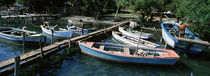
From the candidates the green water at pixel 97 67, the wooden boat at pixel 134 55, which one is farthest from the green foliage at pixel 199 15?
the wooden boat at pixel 134 55

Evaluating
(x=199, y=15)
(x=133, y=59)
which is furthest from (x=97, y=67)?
(x=199, y=15)

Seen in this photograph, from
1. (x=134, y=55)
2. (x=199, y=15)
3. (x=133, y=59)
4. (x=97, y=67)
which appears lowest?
(x=97, y=67)

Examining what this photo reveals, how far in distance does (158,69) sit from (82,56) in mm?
7931

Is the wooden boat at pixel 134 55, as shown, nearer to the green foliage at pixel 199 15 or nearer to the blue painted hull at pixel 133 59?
the blue painted hull at pixel 133 59

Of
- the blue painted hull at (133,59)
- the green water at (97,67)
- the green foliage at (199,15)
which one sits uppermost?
the green foliage at (199,15)

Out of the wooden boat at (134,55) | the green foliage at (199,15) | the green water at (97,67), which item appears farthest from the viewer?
the green foliage at (199,15)

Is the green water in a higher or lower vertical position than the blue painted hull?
lower

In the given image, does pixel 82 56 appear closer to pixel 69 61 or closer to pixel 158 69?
pixel 69 61

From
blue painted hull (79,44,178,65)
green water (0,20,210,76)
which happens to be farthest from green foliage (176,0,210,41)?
blue painted hull (79,44,178,65)

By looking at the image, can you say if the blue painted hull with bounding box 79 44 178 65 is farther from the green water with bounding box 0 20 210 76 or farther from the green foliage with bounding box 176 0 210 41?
the green foliage with bounding box 176 0 210 41

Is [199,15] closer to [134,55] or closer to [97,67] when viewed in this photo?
[134,55]

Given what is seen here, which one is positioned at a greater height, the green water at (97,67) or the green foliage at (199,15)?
the green foliage at (199,15)

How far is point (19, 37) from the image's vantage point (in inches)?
654

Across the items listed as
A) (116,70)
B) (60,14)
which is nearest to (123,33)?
(116,70)
